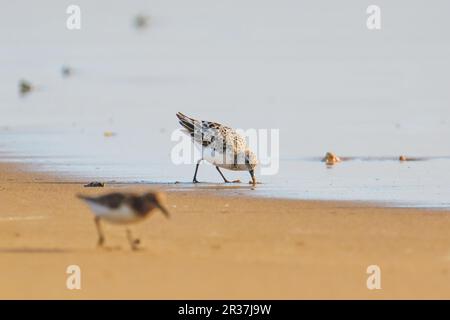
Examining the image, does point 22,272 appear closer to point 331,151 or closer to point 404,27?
point 331,151

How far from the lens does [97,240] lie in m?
11.7

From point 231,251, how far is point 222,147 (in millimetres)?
7448

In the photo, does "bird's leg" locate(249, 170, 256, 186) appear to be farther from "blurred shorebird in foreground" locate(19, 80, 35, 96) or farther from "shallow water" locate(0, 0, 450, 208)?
"blurred shorebird in foreground" locate(19, 80, 35, 96)

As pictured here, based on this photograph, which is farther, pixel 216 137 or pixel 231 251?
pixel 216 137

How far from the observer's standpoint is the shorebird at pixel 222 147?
18.4m

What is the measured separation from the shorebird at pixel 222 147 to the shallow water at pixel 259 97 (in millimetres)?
386

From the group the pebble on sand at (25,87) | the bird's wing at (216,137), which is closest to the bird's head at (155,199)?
the bird's wing at (216,137)

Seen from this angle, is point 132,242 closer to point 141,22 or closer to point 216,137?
point 216,137

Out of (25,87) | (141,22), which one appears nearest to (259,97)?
(25,87)

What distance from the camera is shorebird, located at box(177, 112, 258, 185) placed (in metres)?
18.4

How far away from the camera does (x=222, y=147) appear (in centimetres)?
1862

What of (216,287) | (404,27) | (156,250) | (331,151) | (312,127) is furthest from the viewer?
(404,27)

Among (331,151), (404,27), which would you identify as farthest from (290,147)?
(404,27)
